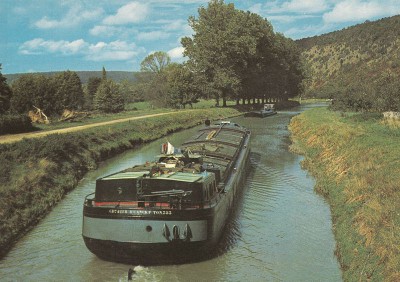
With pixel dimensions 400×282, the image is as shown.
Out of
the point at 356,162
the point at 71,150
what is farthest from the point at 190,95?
the point at 356,162

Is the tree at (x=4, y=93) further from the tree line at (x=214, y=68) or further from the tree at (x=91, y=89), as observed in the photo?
the tree at (x=91, y=89)

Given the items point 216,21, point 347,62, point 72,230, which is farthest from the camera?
point 347,62

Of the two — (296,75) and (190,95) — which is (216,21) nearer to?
(190,95)

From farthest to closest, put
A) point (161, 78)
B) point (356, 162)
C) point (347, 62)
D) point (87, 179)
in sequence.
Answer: point (347, 62) < point (161, 78) < point (87, 179) < point (356, 162)

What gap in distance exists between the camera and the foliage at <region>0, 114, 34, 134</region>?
1384 inches

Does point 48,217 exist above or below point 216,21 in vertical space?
below

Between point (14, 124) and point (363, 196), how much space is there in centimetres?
2960

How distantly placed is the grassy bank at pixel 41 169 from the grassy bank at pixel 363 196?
11311 millimetres

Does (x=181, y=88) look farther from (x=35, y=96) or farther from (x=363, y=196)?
(x=363, y=196)

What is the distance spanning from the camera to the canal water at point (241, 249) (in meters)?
13.0

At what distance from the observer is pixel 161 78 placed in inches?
4432

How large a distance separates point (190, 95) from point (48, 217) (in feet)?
237

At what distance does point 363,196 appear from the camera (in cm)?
1600

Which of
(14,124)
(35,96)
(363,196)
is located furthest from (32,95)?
(363,196)
